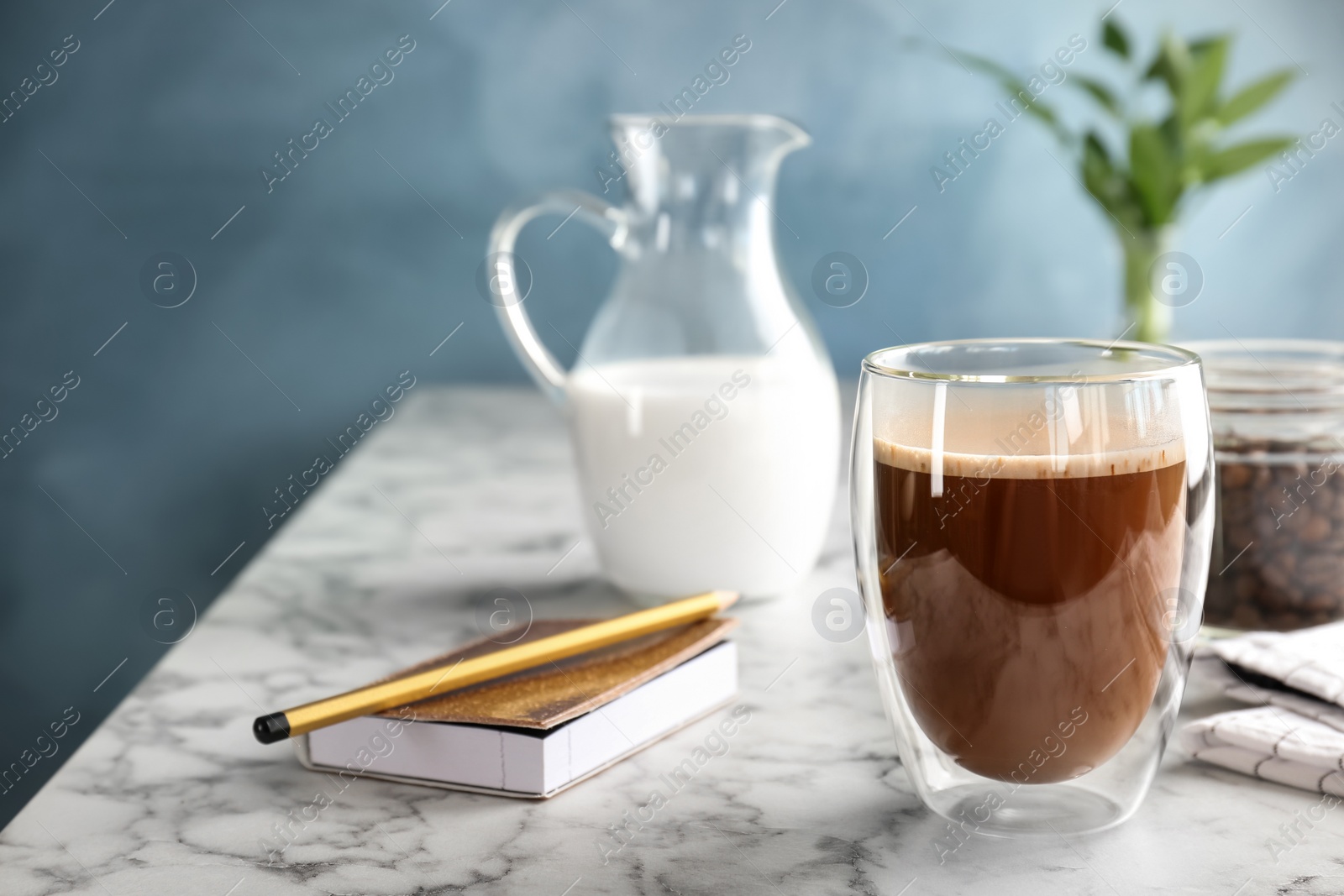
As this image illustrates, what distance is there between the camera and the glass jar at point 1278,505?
710 mm

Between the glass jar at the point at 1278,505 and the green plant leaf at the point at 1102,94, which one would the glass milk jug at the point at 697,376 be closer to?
the glass jar at the point at 1278,505

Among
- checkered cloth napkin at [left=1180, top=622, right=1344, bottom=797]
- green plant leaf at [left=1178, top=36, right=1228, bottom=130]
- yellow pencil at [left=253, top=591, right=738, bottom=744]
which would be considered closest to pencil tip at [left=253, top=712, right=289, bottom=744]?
yellow pencil at [left=253, top=591, right=738, bottom=744]

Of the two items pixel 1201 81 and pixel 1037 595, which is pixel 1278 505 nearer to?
pixel 1037 595

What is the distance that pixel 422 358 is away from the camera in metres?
1.87

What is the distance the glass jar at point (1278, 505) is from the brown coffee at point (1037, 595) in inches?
8.1

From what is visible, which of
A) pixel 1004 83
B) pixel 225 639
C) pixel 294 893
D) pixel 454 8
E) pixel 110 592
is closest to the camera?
pixel 294 893

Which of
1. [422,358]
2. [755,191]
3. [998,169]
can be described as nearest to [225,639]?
[755,191]

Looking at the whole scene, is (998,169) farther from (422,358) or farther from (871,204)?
(422,358)

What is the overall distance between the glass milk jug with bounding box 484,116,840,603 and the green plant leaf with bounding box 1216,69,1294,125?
3.30ft

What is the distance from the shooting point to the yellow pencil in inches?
21.5

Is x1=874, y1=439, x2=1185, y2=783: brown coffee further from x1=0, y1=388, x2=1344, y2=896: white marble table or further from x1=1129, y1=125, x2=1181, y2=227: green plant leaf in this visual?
x1=1129, y1=125, x2=1181, y2=227: green plant leaf

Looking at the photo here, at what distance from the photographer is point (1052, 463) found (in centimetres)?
50

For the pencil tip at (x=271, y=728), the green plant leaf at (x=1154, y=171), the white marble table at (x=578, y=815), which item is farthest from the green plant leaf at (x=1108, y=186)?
the pencil tip at (x=271, y=728)

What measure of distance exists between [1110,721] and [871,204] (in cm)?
139
